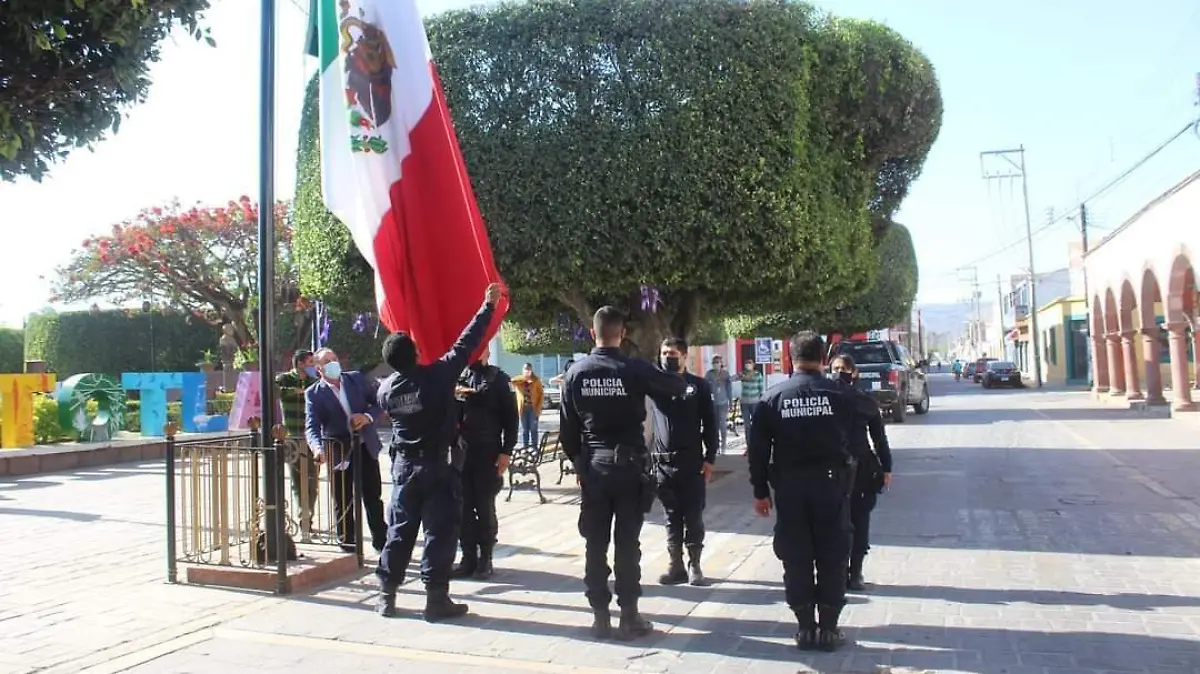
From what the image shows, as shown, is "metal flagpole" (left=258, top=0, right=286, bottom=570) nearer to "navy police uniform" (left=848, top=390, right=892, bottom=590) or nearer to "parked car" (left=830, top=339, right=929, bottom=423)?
"navy police uniform" (left=848, top=390, right=892, bottom=590)

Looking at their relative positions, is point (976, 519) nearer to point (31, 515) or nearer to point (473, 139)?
point (473, 139)

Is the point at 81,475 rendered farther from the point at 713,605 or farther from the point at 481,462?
the point at 713,605

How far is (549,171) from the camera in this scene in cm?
1052

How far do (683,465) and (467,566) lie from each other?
1.86 meters

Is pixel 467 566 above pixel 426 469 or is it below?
below

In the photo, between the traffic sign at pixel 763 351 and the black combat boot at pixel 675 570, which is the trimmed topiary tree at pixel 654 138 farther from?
the traffic sign at pixel 763 351

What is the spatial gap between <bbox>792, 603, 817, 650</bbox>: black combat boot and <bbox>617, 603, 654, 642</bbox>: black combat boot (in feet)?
2.92

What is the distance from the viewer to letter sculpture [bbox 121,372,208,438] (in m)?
20.4

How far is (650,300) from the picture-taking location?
12.2 m

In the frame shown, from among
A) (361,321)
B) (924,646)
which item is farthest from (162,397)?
(924,646)

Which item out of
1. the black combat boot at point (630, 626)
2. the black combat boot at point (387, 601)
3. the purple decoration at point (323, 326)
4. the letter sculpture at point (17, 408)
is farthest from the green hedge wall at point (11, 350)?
the black combat boot at point (630, 626)

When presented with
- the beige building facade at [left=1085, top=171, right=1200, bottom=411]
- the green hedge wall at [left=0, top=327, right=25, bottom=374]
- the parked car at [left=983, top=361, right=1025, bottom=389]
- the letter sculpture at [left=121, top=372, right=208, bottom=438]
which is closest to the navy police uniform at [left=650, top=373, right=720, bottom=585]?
the letter sculpture at [left=121, top=372, right=208, bottom=438]

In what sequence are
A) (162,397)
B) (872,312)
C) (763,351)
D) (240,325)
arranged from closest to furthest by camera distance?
1. (162,397)
2. (763,351)
3. (240,325)
4. (872,312)

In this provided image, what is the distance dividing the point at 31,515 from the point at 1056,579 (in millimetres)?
10968
